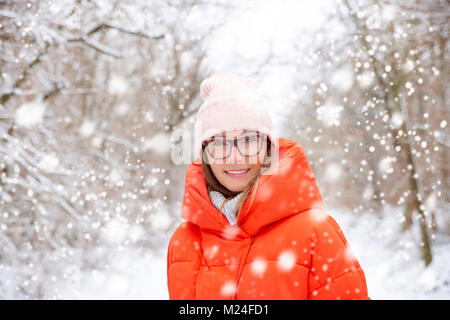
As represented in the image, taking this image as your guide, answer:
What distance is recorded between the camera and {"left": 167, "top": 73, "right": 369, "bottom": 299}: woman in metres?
0.66

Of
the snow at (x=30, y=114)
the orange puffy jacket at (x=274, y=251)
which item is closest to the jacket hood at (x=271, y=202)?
the orange puffy jacket at (x=274, y=251)

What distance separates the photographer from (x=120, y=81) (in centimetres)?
193

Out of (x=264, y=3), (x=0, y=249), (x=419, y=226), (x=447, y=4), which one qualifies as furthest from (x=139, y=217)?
(x=447, y=4)

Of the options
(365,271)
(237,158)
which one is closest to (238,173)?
(237,158)

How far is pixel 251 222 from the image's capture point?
695 millimetres

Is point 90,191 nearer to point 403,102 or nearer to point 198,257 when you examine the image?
point 198,257

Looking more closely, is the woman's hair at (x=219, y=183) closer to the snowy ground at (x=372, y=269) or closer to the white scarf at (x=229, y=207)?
the white scarf at (x=229, y=207)

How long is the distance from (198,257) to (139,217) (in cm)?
125

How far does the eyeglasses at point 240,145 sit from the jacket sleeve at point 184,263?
0.64 ft

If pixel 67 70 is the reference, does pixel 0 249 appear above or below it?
below

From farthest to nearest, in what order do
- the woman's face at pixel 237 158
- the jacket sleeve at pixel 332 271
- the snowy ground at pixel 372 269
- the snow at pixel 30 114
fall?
1. the snow at pixel 30 114
2. the snowy ground at pixel 372 269
3. the woman's face at pixel 237 158
4. the jacket sleeve at pixel 332 271

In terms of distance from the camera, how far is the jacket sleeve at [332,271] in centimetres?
64
